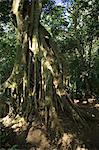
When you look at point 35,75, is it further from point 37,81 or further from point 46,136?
point 46,136

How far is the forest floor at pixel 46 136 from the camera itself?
675cm

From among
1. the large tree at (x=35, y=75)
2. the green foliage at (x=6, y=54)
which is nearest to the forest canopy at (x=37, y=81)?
the large tree at (x=35, y=75)

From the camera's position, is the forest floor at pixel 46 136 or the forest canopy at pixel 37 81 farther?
the forest canopy at pixel 37 81

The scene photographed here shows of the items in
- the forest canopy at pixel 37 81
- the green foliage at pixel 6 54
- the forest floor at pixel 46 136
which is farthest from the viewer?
the green foliage at pixel 6 54

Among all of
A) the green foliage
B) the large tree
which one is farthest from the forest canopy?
the green foliage

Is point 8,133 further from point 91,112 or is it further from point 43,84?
point 91,112

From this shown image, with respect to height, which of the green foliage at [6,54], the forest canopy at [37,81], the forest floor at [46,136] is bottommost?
the forest floor at [46,136]

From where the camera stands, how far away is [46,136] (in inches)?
276

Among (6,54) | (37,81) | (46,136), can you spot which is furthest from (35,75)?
(6,54)

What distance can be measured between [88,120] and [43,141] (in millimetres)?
1323

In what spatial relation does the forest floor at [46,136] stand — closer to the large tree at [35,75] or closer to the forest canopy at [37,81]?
the forest canopy at [37,81]

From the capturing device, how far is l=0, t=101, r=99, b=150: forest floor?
6746 millimetres

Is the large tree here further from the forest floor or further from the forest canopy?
the forest floor

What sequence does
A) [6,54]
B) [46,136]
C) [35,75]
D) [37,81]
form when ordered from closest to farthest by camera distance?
[46,136]
[35,75]
[37,81]
[6,54]
